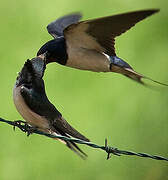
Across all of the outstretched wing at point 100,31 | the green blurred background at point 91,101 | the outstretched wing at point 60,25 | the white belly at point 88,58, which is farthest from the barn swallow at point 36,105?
the green blurred background at point 91,101

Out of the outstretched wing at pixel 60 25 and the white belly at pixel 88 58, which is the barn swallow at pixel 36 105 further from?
the outstretched wing at pixel 60 25

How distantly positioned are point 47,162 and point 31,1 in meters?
2.47

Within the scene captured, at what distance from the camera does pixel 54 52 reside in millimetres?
3979

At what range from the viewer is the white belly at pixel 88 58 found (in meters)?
3.96

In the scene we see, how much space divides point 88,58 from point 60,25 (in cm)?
82

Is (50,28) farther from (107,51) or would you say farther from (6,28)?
(6,28)

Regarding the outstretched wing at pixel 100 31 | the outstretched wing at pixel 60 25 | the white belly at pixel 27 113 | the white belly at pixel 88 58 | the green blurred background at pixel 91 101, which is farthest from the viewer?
the green blurred background at pixel 91 101

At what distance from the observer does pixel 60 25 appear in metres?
4.72

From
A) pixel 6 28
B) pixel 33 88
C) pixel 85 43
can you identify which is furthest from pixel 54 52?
pixel 6 28

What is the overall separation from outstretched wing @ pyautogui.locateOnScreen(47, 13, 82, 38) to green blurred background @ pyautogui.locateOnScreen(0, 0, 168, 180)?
1083 mm

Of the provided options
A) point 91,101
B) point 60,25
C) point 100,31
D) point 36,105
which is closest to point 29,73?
point 36,105

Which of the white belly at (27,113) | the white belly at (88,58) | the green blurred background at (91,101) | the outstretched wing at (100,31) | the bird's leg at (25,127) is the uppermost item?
the outstretched wing at (100,31)

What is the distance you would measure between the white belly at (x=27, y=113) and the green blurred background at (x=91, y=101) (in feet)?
6.70

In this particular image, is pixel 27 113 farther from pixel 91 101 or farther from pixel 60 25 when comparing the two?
pixel 91 101
